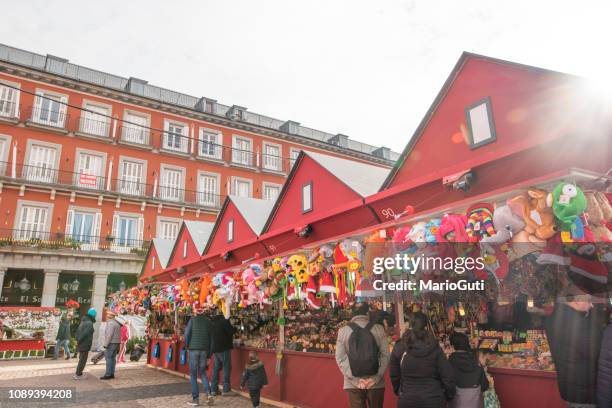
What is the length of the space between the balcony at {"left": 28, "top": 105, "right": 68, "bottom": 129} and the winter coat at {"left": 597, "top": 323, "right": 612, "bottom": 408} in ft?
90.9

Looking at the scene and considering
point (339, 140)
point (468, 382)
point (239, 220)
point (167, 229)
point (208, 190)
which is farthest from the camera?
point (339, 140)

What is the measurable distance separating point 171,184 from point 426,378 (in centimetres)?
2595

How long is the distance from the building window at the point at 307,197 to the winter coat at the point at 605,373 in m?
6.72

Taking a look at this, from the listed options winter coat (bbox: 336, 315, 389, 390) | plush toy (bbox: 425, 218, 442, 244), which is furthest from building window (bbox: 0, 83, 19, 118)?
plush toy (bbox: 425, 218, 442, 244)

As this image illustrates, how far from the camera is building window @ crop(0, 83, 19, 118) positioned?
23.1 meters

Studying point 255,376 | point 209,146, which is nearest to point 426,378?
point 255,376

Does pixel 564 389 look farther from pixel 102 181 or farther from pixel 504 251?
pixel 102 181

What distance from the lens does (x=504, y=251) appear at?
154 inches

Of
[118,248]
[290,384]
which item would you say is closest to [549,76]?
[290,384]

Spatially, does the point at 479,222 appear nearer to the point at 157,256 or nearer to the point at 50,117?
the point at 157,256

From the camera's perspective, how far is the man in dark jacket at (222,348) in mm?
8688

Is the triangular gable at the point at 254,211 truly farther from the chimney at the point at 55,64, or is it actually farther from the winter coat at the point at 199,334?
the chimney at the point at 55,64

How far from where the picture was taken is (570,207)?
3.22 meters

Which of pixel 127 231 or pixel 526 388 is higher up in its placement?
pixel 127 231
